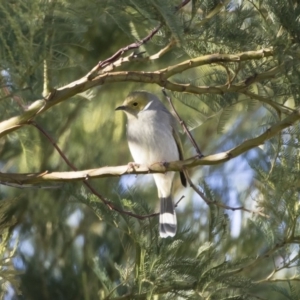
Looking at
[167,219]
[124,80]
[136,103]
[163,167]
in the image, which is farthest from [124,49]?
[136,103]

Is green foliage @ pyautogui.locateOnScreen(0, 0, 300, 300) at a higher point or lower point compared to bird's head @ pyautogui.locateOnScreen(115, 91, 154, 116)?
lower

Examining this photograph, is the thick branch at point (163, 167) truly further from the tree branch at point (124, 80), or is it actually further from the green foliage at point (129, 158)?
the tree branch at point (124, 80)

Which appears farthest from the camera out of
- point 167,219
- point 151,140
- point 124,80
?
point 151,140

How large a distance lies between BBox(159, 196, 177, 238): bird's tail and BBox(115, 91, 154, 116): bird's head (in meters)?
0.38

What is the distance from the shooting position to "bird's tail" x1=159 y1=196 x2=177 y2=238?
3.04 metres

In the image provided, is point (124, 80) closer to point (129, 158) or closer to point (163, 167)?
point (163, 167)

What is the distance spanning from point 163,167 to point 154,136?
3.60 ft

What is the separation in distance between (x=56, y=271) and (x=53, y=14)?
1747 mm

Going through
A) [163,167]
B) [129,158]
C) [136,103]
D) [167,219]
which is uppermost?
[136,103]

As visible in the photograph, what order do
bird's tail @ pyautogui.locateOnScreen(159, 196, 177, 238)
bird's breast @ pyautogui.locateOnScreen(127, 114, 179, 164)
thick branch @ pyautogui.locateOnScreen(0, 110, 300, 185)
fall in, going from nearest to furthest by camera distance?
thick branch @ pyautogui.locateOnScreen(0, 110, 300, 185), bird's tail @ pyautogui.locateOnScreen(159, 196, 177, 238), bird's breast @ pyautogui.locateOnScreen(127, 114, 179, 164)

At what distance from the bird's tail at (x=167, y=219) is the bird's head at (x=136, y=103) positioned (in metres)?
0.38

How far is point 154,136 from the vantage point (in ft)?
11.2

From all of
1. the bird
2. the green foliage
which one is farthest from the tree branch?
the bird

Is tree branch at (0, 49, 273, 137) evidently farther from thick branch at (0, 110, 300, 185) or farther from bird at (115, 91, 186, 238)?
bird at (115, 91, 186, 238)
